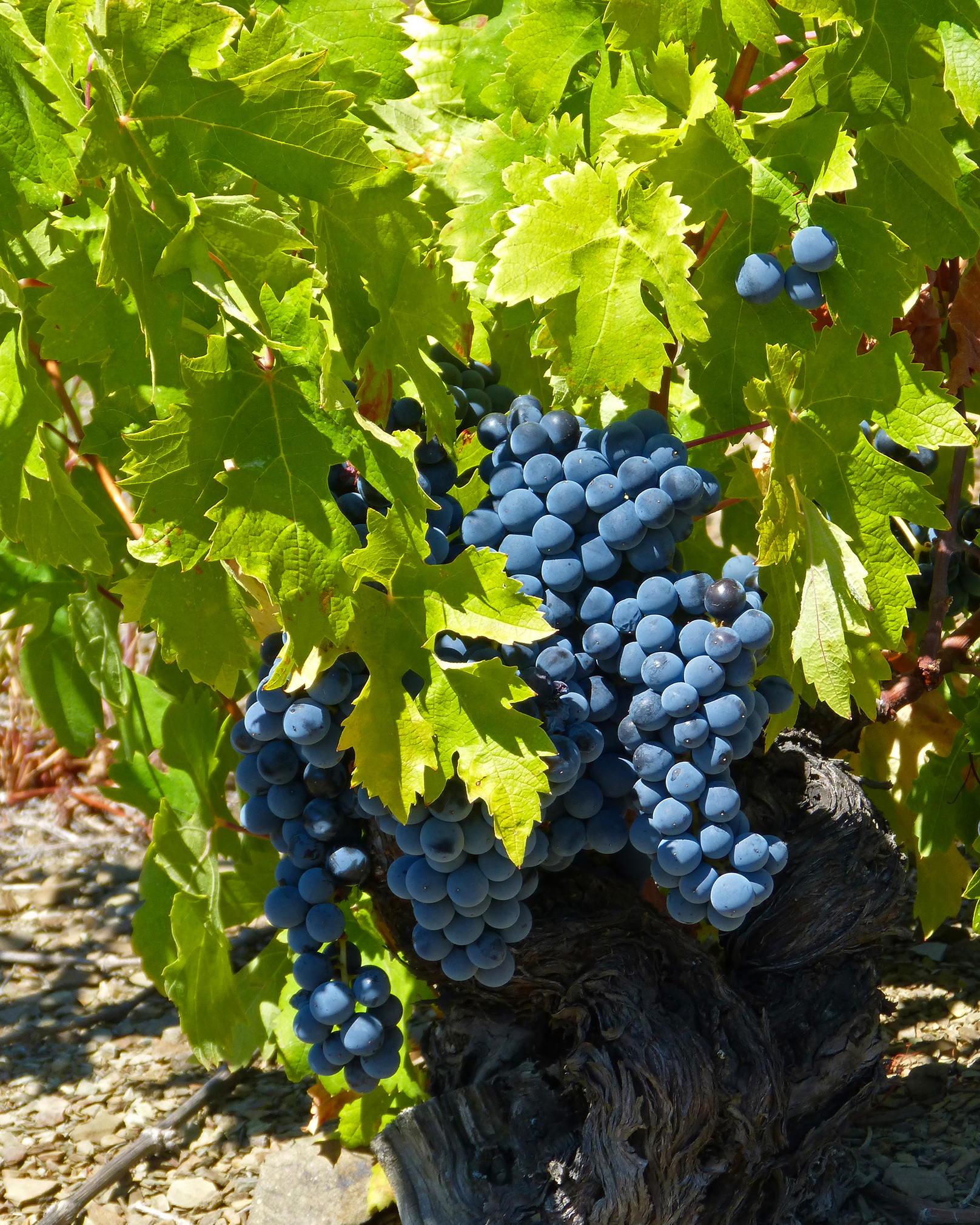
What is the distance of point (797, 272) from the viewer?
1.42 m

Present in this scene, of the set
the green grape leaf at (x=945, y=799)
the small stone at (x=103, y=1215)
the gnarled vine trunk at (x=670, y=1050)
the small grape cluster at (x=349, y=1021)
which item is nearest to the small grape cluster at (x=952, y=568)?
the green grape leaf at (x=945, y=799)

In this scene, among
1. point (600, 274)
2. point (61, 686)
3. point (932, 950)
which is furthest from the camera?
point (932, 950)

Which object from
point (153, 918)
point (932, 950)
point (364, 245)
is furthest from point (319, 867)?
point (932, 950)

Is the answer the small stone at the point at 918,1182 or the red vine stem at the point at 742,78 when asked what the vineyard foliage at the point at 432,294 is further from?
the small stone at the point at 918,1182

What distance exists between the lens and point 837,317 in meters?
1.47

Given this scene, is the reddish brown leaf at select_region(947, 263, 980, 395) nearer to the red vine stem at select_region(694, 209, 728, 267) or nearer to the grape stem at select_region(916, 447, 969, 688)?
the grape stem at select_region(916, 447, 969, 688)

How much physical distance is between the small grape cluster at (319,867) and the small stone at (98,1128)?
0.82 m

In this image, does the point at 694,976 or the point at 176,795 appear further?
the point at 176,795

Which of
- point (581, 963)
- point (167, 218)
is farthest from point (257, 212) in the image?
point (581, 963)

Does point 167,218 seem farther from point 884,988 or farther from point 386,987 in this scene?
point 884,988

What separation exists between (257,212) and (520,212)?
313 millimetres

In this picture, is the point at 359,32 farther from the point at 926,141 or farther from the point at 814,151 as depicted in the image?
the point at 926,141

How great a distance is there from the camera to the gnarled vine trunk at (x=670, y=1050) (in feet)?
5.19

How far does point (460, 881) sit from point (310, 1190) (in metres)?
0.86
